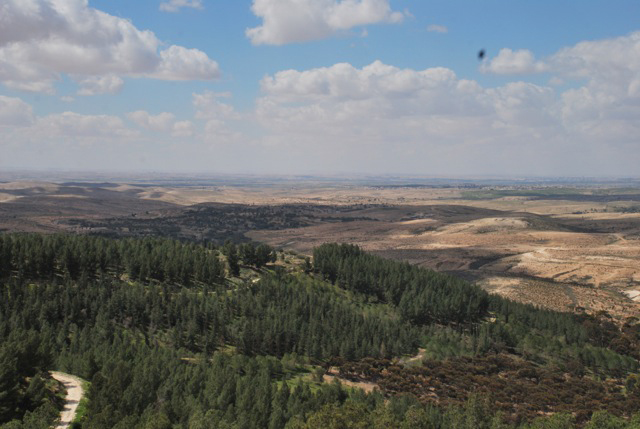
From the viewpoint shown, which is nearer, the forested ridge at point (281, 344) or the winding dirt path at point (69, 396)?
the winding dirt path at point (69, 396)

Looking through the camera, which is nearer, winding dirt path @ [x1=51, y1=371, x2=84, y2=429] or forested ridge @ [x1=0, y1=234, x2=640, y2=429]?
winding dirt path @ [x1=51, y1=371, x2=84, y2=429]

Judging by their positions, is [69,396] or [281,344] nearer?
[69,396]

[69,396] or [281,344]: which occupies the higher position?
[69,396]

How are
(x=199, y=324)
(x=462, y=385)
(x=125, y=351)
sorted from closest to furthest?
1. (x=125, y=351)
2. (x=462, y=385)
3. (x=199, y=324)

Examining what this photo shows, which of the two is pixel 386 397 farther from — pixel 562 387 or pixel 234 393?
pixel 562 387

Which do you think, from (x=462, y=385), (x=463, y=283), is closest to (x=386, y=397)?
(x=462, y=385)
